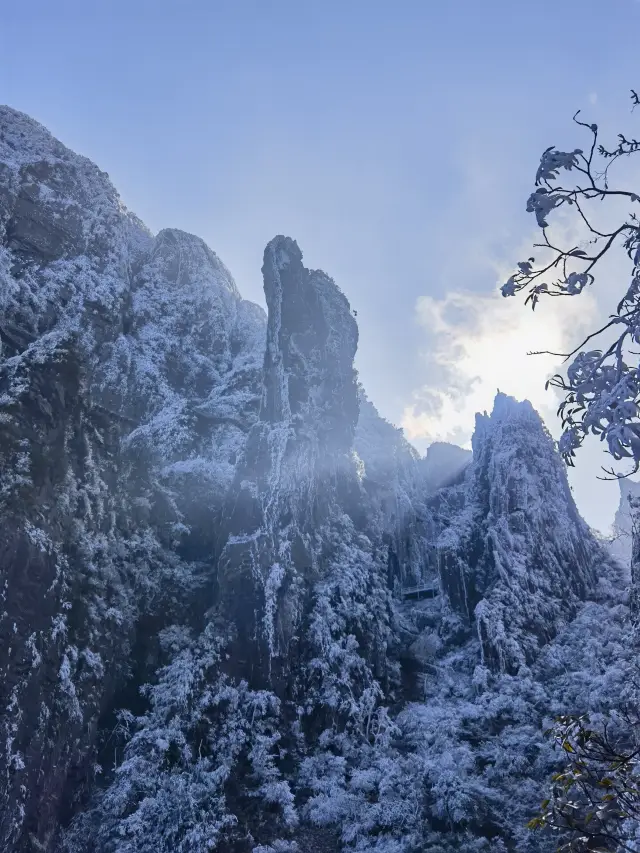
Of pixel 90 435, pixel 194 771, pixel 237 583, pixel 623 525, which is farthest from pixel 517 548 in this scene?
pixel 623 525

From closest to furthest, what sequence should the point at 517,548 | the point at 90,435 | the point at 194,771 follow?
the point at 194,771, the point at 90,435, the point at 517,548

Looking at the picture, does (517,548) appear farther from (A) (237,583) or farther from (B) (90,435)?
(B) (90,435)

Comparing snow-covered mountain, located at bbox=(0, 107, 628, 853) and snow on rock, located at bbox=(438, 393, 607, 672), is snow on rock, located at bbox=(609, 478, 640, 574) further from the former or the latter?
snow-covered mountain, located at bbox=(0, 107, 628, 853)

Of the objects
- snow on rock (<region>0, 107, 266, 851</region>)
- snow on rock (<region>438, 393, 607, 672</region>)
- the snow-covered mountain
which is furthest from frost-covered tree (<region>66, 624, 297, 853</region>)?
snow on rock (<region>438, 393, 607, 672</region>)

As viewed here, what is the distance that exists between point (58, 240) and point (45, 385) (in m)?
19.5

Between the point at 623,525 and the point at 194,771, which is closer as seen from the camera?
the point at 194,771

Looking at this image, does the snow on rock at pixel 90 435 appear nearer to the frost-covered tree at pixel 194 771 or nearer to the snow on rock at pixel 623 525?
the frost-covered tree at pixel 194 771

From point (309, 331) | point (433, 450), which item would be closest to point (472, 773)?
point (309, 331)

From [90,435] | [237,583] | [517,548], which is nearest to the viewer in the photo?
[90,435]

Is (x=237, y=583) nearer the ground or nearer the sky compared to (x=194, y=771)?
nearer the sky

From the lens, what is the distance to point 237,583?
97.5 ft

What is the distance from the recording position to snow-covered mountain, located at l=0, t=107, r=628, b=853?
20875 millimetres

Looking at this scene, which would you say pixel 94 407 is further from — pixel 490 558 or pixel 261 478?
pixel 490 558

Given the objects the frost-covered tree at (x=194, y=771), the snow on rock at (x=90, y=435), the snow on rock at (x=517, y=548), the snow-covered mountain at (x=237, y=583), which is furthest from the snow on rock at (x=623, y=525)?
the snow on rock at (x=90, y=435)
